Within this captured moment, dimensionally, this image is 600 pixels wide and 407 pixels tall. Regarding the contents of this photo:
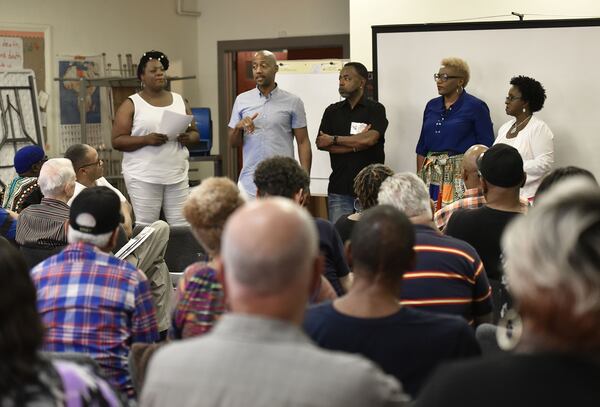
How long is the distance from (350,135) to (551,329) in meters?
5.44

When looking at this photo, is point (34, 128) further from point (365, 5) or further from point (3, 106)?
point (365, 5)

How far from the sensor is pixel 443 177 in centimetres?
646

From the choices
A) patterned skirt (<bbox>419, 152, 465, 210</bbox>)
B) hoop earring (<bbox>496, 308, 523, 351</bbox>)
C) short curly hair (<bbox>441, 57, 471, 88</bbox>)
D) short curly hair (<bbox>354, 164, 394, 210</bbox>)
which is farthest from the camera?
short curly hair (<bbox>441, 57, 471, 88</bbox>)

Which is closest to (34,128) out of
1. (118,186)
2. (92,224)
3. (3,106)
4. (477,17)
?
(3,106)

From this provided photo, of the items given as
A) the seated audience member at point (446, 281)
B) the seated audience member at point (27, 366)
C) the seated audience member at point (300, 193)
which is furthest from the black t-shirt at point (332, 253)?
the seated audience member at point (27, 366)

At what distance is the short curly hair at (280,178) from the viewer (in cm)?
353

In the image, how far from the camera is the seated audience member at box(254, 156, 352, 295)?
343 centimetres

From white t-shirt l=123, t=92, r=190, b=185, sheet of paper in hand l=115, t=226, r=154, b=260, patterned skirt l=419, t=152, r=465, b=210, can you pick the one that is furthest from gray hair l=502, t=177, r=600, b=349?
white t-shirt l=123, t=92, r=190, b=185

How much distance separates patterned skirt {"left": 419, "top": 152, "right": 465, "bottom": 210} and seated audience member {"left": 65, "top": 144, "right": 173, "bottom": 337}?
82.8 inches

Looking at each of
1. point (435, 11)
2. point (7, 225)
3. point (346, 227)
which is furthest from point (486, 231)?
point (435, 11)

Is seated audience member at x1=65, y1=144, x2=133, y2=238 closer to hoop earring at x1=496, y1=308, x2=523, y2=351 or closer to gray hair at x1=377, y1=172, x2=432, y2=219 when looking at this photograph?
gray hair at x1=377, y1=172, x2=432, y2=219

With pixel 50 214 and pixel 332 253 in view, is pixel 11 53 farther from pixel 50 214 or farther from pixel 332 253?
pixel 332 253

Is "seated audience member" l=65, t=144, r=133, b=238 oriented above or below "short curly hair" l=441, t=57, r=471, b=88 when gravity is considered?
below

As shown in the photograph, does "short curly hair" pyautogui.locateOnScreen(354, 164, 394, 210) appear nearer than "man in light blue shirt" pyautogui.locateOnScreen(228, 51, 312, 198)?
Yes
